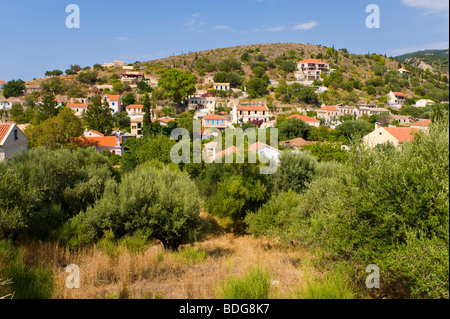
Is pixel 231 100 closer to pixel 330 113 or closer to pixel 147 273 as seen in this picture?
pixel 330 113

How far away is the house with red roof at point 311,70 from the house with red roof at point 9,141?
81.1m

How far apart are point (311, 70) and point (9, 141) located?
87833mm

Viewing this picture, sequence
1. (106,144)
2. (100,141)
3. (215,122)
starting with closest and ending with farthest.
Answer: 1. (106,144)
2. (100,141)
3. (215,122)

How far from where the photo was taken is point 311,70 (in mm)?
91438

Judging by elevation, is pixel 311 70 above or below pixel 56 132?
above

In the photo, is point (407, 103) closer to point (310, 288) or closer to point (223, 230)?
point (223, 230)

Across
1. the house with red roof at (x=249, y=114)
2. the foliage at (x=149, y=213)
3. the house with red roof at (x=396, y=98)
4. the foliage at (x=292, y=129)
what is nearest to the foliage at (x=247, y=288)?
the foliage at (x=149, y=213)

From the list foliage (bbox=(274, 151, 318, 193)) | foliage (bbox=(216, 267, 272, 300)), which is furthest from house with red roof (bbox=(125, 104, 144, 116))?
foliage (bbox=(216, 267, 272, 300))

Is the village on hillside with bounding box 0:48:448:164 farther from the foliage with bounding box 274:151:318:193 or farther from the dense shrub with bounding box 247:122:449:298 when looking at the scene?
the dense shrub with bounding box 247:122:449:298

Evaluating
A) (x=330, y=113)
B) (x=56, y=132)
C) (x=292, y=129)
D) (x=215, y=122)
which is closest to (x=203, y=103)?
(x=215, y=122)

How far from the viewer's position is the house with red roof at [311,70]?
89.6 metres

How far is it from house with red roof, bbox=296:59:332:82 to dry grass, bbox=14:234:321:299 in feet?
290

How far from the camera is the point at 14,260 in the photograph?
628cm

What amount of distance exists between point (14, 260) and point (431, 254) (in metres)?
8.15
